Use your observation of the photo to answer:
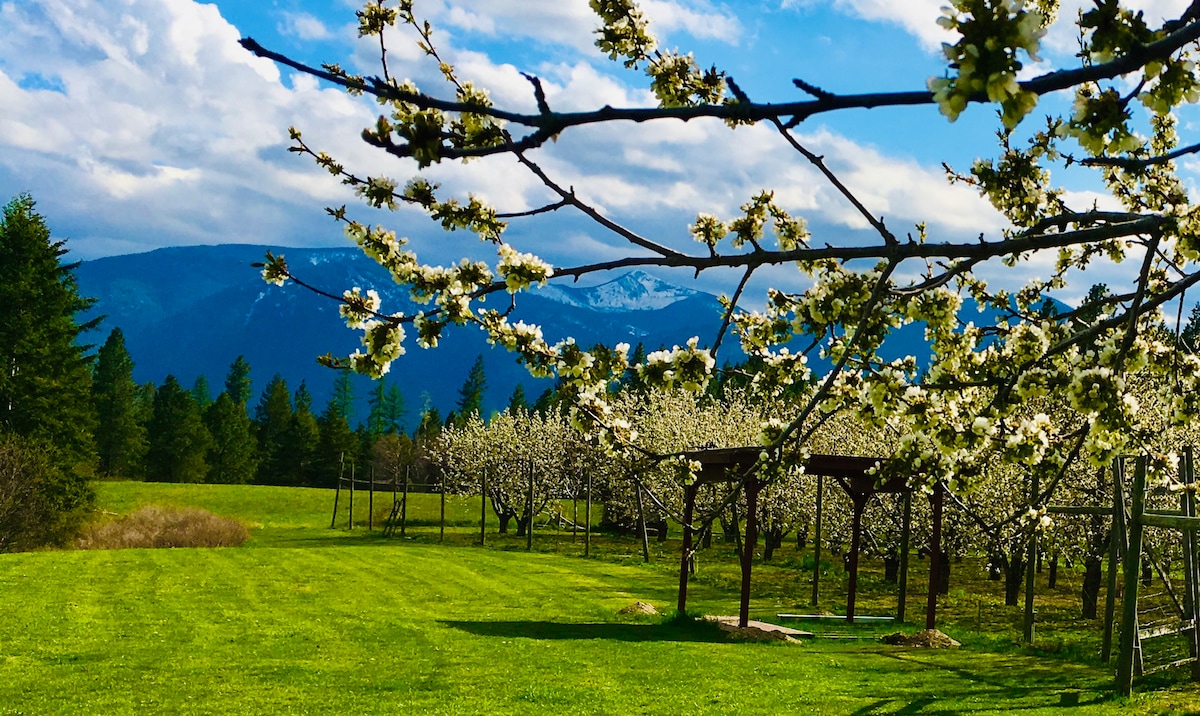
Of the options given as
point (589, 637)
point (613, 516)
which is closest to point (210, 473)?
point (613, 516)

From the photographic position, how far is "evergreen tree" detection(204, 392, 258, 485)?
70.0 meters

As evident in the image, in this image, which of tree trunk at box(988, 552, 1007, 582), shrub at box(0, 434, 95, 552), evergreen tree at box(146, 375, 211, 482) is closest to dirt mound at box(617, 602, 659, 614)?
tree trunk at box(988, 552, 1007, 582)

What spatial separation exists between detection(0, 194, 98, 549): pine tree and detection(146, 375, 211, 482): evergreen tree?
31.4 m

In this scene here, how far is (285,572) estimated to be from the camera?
23.4 meters

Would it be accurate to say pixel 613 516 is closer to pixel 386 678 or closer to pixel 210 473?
pixel 386 678

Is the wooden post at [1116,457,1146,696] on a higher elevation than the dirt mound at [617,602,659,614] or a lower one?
higher

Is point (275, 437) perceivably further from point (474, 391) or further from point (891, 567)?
point (891, 567)

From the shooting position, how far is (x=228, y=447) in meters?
70.3

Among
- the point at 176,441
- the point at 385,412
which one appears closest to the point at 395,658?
the point at 176,441

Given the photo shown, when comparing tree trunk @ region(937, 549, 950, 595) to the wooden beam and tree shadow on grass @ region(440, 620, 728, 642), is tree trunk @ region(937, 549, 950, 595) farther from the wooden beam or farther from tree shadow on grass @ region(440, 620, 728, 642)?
the wooden beam

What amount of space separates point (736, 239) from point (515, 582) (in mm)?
20344

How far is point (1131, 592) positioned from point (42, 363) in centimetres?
3497

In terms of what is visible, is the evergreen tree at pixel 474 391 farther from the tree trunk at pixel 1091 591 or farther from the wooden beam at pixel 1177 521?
the wooden beam at pixel 1177 521

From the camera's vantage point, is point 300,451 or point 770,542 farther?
point 300,451
